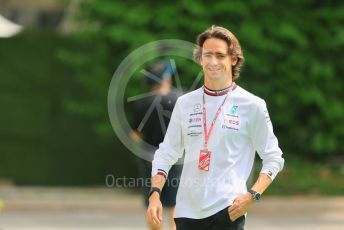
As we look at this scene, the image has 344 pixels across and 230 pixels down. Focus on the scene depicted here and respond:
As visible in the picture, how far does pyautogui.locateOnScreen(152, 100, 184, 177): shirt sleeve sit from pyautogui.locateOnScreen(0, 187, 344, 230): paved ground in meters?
6.98

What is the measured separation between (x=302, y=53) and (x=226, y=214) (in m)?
10.5

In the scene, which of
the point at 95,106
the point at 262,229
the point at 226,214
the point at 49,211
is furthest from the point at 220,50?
the point at 95,106

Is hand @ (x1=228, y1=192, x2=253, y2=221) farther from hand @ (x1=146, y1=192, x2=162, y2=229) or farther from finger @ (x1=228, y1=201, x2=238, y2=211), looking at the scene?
hand @ (x1=146, y1=192, x2=162, y2=229)

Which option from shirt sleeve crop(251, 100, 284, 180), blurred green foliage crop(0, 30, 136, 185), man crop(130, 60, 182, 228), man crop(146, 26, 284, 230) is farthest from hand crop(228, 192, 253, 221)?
blurred green foliage crop(0, 30, 136, 185)

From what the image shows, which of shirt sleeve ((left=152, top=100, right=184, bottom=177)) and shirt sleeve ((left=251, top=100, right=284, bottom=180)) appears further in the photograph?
shirt sleeve ((left=152, top=100, right=184, bottom=177))

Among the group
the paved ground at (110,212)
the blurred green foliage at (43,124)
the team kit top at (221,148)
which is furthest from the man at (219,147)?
the blurred green foliage at (43,124)

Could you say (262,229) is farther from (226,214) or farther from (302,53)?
(226,214)

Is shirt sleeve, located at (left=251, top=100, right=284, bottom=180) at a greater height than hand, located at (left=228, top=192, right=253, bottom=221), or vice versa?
shirt sleeve, located at (left=251, top=100, right=284, bottom=180)

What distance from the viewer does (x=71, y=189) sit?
1564 cm

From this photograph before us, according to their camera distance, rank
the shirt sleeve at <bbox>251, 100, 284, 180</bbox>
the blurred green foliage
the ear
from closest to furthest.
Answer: the shirt sleeve at <bbox>251, 100, 284, 180</bbox> < the ear < the blurred green foliage

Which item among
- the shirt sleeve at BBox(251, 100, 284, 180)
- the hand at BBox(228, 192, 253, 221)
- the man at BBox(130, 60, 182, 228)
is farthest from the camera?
the man at BBox(130, 60, 182, 228)

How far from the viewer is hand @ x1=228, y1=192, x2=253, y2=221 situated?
4.67 meters

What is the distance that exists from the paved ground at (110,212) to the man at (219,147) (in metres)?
7.11

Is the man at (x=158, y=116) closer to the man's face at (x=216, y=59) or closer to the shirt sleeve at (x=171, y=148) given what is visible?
the shirt sleeve at (x=171, y=148)
